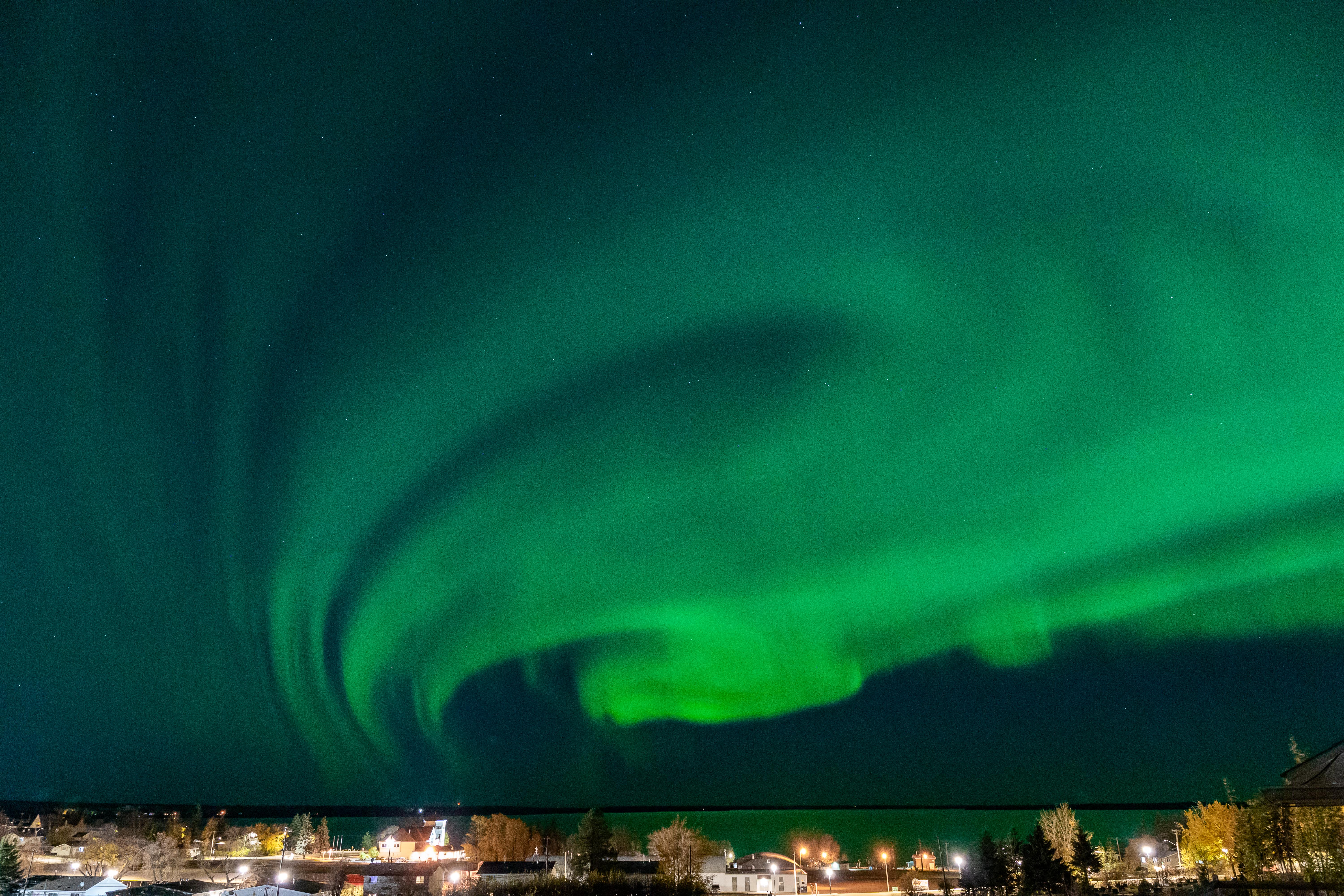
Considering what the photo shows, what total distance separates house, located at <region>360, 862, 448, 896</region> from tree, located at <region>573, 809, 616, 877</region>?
14365 millimetres

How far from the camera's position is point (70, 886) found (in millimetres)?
70938

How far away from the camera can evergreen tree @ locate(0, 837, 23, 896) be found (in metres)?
68.8

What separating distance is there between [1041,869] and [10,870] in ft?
270

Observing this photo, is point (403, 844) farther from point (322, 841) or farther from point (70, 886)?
point (70, 886)

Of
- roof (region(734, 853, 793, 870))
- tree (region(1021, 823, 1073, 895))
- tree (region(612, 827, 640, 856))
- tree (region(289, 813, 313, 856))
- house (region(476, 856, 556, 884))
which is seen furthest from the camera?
tree (region(289, 813, 313, 856))

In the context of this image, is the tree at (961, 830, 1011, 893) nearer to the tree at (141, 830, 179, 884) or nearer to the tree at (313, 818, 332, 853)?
the tree at (141, 830, 179, 884)

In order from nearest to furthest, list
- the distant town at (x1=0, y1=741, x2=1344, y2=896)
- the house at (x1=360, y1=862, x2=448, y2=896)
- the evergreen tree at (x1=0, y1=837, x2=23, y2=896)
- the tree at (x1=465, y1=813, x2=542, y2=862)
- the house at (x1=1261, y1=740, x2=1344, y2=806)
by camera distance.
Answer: the house at (x1=1261, y1=740, x2=1344, y2=806) < the distant town at (x1=0, y1=741, x2=1344, y2=896) < the evergreen tree at (x1=0, y1=837, x2=23, y2=896) < the house at (x1=360, y1=862, x2=448, y2=896) < the tree at (x1=465, y1=813, x2=542, y2=862)

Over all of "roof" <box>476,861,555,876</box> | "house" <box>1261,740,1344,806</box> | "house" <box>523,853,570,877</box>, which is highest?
"house" <box>1261,740,1344,806</box>

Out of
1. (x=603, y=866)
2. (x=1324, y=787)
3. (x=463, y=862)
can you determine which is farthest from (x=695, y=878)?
(x=1324, y=787)

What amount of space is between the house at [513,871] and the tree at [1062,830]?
44.9 m

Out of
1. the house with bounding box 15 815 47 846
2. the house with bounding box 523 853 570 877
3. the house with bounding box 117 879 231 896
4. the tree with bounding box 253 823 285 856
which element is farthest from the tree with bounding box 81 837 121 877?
the house with bounding box 523 853 570 877

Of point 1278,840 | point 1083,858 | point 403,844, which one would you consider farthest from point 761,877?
point 403,844

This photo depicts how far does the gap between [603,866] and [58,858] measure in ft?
230

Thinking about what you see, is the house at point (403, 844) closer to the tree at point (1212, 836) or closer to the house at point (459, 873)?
the house at point (459, 873)
